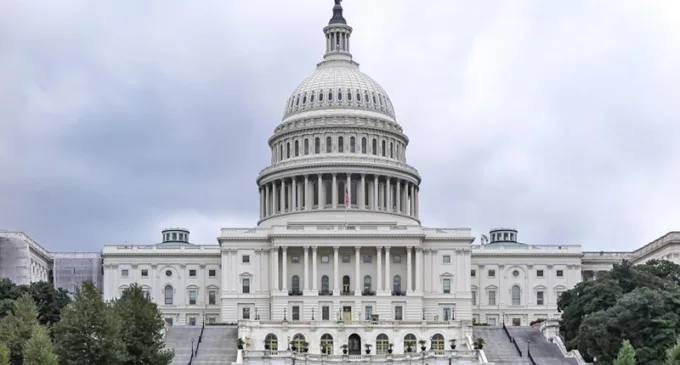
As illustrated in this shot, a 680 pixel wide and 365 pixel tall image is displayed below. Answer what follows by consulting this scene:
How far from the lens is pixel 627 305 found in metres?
140

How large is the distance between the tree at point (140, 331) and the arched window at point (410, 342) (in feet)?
129

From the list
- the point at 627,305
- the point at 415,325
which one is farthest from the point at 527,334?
the point at 627,305

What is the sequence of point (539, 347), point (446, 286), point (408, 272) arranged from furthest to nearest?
1. point (446, 286)
2. point (408, 272)
3. point (539, 347)

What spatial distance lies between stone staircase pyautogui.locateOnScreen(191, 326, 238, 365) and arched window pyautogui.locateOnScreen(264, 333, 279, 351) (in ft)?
11.0

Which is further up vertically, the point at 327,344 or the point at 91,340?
the point at 91,340

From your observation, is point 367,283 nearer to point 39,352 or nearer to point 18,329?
point 18,329

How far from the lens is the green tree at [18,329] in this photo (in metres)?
124

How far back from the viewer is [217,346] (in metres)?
157

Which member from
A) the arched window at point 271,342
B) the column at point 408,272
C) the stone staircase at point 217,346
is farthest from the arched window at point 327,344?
the column at point 408,272

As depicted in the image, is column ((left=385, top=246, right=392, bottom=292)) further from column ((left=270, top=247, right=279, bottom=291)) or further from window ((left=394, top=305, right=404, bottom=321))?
column ((left=270, top=247, right=279, bottom=291))

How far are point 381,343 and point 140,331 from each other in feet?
145

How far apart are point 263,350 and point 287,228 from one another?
41.5m

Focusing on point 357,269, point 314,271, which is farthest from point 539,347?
point 314,271

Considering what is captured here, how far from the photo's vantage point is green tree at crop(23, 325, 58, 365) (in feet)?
366
